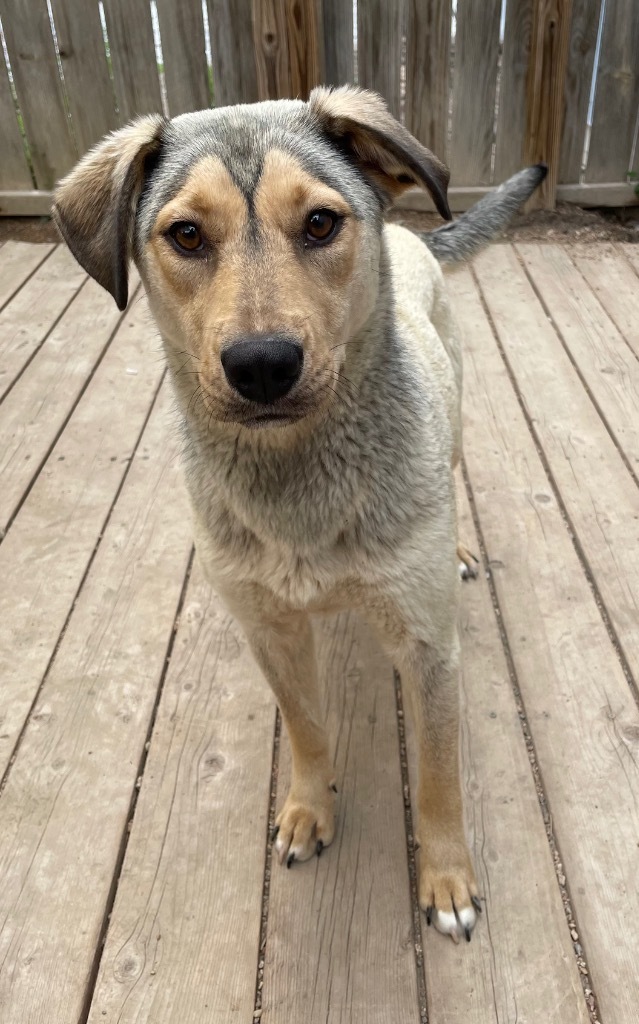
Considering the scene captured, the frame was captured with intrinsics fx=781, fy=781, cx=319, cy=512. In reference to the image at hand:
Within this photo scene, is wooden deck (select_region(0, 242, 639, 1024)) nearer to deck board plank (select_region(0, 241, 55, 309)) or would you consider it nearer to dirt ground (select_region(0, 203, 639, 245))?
deck board plank (select_region(0, 241, 55, 309))

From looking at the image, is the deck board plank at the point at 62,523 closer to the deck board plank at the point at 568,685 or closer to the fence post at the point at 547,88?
the deck board plank at the point at 568,685

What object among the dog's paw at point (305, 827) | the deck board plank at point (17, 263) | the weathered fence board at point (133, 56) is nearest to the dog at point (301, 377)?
the dog's paw at point (305, 827)

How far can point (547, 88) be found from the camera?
496 cm

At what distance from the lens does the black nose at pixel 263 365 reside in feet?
4.56

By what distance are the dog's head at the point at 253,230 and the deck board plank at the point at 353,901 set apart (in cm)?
117

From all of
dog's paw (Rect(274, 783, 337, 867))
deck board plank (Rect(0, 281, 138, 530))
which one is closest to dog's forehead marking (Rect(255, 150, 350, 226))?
dog's paw (Rect(274, 783, 337, 867))

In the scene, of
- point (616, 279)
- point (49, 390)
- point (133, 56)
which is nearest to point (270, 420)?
point (49, 390)

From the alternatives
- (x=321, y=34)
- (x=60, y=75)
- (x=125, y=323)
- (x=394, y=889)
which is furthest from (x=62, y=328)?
(x=394, y=889)

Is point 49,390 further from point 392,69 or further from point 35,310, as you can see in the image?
point 392,69

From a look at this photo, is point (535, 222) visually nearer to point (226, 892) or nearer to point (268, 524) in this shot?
point (268, 524)

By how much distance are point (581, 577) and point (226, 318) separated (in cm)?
187

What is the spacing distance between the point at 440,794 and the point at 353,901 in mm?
360

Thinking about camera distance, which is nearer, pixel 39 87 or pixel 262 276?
pixel 262 276

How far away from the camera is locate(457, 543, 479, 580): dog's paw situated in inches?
113
